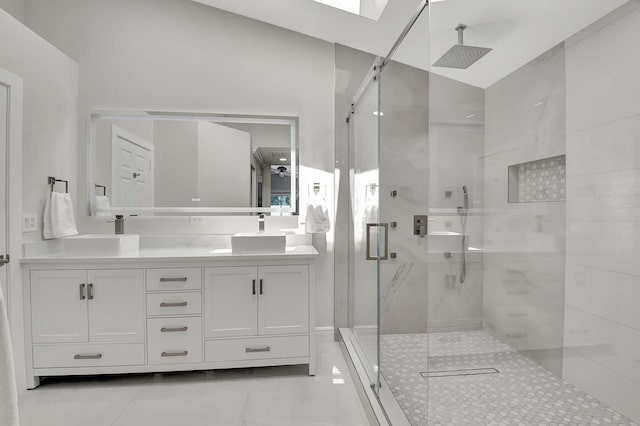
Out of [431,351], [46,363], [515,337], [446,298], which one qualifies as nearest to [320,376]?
[431,351]

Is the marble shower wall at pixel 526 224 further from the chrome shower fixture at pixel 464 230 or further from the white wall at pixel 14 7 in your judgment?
the white wall at pixel 14 7

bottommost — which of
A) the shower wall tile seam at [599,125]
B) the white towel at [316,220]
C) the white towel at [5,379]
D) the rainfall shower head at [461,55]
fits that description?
the white towel at [5,379]

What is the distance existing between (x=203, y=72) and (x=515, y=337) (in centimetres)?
316

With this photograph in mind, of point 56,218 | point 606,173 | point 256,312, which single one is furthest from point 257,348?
point 606,173

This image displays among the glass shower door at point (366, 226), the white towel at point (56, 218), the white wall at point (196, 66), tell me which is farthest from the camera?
the white wall at point (196, 66)

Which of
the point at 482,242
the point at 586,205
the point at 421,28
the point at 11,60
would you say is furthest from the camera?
the point at 482,242

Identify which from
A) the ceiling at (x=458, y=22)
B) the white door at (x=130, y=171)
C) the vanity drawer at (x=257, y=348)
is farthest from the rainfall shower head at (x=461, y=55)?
the white door at (x=130, y=171)

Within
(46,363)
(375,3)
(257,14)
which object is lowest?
(46,363)

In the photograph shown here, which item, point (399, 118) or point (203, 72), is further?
point (203, 72)

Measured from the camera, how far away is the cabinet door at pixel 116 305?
219 centimetres

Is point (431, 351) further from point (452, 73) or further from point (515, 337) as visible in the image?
point (452, 73)

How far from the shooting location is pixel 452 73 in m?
2.33

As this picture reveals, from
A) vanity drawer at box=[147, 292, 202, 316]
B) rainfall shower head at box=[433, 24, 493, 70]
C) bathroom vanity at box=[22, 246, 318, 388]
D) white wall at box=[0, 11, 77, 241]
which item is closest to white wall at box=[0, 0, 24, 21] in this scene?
white wall at box=[0, 11, 77, 241]

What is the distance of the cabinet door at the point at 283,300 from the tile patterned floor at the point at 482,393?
692mm
